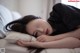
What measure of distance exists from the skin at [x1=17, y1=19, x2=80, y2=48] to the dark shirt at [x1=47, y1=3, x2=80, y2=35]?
59mm

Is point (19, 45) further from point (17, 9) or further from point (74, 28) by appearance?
point (17, 9)

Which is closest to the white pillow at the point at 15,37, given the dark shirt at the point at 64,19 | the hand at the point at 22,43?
the hand at the point at 22,43

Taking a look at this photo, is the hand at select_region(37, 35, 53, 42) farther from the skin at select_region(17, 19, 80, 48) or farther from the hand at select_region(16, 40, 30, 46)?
the hand at select_region(16, 40, 30, 46)

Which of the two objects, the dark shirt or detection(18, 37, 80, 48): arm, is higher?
the dark shirt

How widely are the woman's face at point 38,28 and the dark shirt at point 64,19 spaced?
94 millimetres

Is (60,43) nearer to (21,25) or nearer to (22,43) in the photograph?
(22,43)

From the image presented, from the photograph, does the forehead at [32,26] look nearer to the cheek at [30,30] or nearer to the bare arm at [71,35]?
the cheek at [30,30]

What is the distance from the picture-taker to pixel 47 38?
1.11 m

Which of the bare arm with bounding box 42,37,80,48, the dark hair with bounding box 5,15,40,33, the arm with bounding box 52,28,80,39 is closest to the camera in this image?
the bare arm with bounding box 42,37,80,48

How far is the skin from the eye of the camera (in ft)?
3.39

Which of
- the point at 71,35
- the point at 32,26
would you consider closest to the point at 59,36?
the point at 71,35

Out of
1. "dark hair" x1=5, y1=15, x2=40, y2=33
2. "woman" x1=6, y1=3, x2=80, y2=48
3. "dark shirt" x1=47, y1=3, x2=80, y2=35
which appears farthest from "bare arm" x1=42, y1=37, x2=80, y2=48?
"dark hair" x1=5, y1=15, x2=40, y2=33

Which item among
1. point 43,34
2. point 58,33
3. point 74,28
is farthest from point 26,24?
point 74,28

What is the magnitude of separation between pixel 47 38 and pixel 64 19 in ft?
0.70
